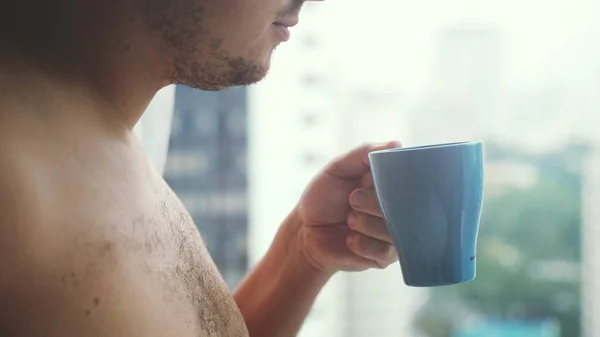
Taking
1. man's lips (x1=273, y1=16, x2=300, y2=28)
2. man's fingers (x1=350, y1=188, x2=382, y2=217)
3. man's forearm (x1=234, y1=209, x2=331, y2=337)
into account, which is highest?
man's lips (x1=273, y1=16, x2=300, y2=28)

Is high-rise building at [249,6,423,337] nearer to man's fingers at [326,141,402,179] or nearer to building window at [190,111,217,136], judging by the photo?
building window at [190,111,217,136]

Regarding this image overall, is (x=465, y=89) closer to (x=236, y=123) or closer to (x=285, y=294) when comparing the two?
(x=236, y=123)

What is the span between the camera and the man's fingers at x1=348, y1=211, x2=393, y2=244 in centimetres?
75

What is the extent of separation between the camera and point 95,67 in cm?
57

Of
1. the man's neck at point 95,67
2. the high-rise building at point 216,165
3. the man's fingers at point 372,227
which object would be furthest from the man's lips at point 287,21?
the high-rise building at point 216,165

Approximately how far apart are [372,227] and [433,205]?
0.57 ft

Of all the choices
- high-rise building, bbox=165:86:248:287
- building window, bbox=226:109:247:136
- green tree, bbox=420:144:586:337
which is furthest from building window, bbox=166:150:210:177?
green tree, bbox=420:144:586:337

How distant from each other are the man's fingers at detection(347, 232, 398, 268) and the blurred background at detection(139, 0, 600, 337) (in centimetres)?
62

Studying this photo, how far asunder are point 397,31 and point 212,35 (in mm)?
839

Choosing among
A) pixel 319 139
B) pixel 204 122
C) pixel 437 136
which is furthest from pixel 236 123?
pixel 437 136

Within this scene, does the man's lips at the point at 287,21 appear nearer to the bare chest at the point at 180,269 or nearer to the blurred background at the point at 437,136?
the bare chest at the point at 180,269

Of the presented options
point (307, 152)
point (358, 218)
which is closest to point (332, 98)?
point (307, 152)

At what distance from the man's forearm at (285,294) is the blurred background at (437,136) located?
0.52 meters

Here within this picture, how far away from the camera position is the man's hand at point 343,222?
0.75 m
